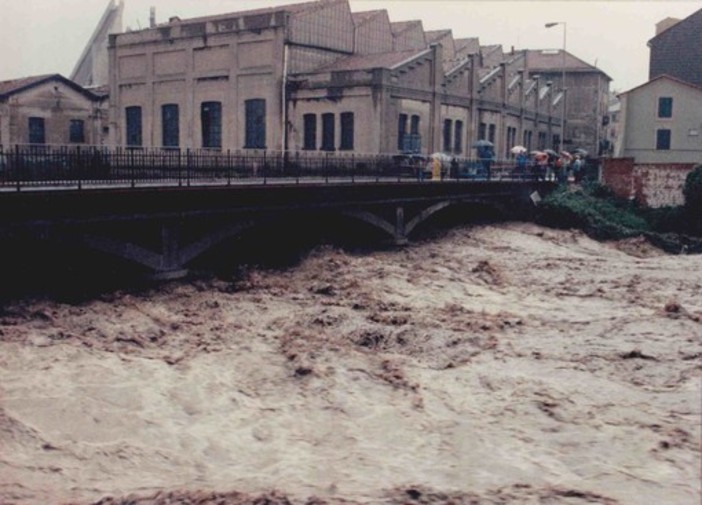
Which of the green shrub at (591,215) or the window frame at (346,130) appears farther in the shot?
the window frame at (346,130)

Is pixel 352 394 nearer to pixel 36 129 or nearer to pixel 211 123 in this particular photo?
pixel 211 123

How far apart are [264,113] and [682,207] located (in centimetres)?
2175

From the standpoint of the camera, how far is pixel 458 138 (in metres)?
46.7

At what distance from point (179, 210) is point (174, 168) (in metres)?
1.60

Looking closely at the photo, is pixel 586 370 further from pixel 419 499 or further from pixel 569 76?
pixel 569 76

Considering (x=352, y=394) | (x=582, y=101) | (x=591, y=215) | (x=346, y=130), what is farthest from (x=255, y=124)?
(x=582, y=101)

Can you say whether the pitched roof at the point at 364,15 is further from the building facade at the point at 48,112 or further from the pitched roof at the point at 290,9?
the building facade at the point at 48,112

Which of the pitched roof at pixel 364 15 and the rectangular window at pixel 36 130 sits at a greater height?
the pitched roof at pixel 364 15

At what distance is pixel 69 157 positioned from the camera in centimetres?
Answer: 1919

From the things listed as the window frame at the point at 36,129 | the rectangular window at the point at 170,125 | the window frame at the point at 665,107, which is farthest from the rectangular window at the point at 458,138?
the window frame at the point at 36,129

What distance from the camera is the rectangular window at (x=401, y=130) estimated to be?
40.0 meters

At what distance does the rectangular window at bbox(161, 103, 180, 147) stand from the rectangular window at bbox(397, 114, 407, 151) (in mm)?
14182

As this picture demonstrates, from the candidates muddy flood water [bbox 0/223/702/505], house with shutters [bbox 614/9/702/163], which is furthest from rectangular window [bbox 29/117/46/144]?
house with shutters [bbox 614/9/702/163]

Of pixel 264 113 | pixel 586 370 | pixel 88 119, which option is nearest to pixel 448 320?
pixel 586 370
